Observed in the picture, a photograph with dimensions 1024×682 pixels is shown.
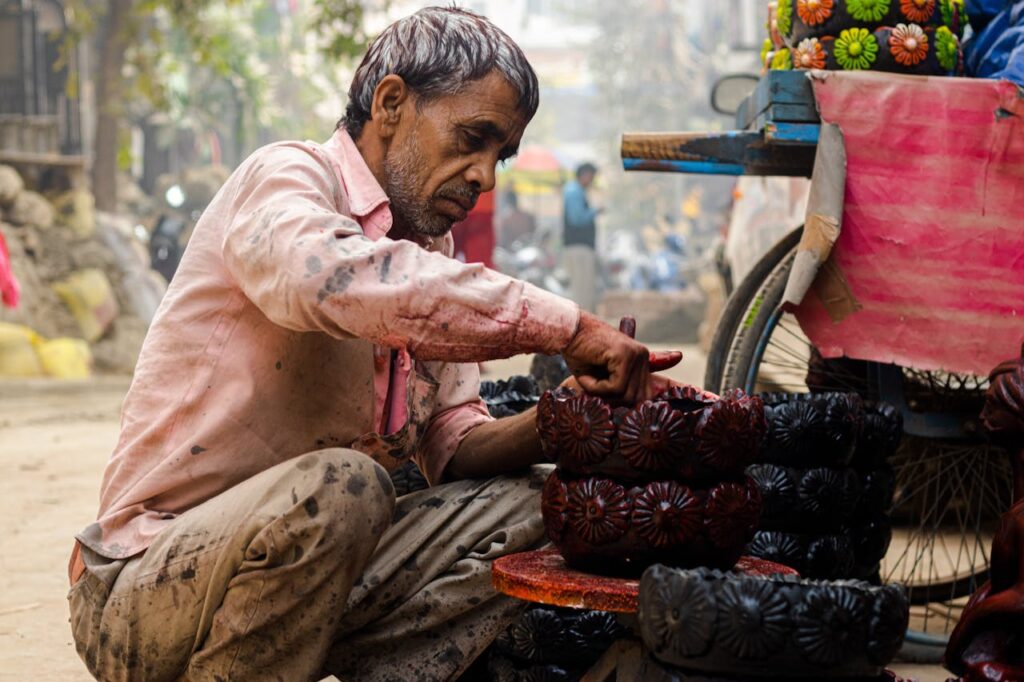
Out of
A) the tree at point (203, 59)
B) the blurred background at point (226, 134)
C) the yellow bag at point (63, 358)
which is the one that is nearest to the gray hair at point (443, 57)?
the blurred background at point (226, 134)

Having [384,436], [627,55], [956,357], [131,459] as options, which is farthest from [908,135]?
[627,55]

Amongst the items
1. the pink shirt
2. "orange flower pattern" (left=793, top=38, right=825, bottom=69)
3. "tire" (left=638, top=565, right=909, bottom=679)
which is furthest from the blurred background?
"tire" (left=638, top=565, right=909, bottom=679)

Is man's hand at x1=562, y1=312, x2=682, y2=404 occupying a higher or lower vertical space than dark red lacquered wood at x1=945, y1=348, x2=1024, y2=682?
higher

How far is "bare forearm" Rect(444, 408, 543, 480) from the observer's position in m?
2.83

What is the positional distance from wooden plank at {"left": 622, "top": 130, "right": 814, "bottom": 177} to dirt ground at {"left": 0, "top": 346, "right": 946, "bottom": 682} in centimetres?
154

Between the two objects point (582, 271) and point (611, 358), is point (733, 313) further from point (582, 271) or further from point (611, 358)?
point (582, 271)

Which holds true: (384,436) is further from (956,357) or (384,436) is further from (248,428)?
(956,357)

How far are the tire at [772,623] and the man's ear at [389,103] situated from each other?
1176mm

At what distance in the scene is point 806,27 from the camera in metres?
3.76

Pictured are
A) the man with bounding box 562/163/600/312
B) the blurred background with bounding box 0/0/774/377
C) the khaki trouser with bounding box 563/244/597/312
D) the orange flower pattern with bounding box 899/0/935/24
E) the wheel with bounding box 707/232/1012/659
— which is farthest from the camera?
the khaki trouser with bounding box 563/244/597/312

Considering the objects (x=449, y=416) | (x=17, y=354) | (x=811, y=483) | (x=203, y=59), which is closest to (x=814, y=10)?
(x=811, y=483)

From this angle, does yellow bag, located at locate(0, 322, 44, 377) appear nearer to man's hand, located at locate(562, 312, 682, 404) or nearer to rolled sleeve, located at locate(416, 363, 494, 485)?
rolled sleeve, located at locate(416, 363, 494, 485)

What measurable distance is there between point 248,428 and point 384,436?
1.05 feet

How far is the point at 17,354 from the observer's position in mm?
13102
